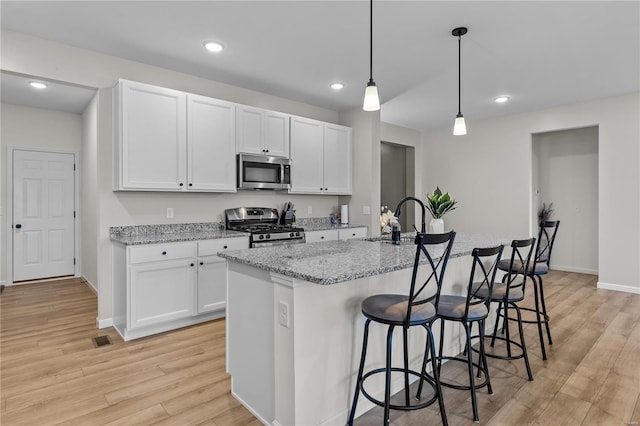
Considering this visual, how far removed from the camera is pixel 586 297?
14.7ft

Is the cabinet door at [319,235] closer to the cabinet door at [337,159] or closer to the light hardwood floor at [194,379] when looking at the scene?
the cabinet door at [337,159]

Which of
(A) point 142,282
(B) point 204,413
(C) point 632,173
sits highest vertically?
(C) point 632,173

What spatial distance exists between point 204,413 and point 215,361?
26.6 inches

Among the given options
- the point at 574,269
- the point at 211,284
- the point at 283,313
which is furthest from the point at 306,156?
the point at 574,269

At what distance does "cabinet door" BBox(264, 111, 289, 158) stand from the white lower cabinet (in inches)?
50.7

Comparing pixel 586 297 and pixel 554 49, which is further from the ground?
pixel 554 49

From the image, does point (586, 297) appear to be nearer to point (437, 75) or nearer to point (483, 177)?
point (483, 177)

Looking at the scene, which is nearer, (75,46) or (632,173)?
(75,46)

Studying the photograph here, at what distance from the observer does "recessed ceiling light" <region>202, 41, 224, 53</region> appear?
316cm

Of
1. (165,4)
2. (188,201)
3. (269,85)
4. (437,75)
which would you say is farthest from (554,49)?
(188,201)

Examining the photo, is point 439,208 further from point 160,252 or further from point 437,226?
point 160,252

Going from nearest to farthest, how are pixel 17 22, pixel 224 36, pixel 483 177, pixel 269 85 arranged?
1. pixel 17 22
2. pixel 224 36
3. pixel 269 85
4. pixel 483 177

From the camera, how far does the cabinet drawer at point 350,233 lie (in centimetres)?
475

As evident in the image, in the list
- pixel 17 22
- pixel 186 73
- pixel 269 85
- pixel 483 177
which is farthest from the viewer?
pixel 483 177
